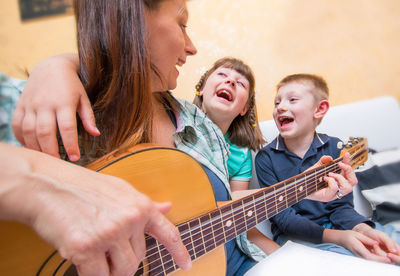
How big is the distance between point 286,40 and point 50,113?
590mm

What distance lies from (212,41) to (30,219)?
0.53 metres

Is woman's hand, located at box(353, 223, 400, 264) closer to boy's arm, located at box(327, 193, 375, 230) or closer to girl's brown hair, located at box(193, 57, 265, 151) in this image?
boy's arm, located at box(327, 193, 375, 230)

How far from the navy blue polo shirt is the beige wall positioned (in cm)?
11

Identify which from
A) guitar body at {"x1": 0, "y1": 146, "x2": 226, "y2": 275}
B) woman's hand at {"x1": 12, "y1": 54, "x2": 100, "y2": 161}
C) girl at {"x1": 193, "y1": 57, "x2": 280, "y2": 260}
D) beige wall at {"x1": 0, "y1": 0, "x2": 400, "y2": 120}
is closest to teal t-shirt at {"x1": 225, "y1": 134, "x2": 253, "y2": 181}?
girl at {"x1": 193, "y1": 57, "x2": 280, "y2": 260}

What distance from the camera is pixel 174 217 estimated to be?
354 mm

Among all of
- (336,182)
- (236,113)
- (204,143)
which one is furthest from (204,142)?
(336,182)

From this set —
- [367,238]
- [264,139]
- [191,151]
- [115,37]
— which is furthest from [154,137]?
[367,238]

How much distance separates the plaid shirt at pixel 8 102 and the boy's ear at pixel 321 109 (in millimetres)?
602

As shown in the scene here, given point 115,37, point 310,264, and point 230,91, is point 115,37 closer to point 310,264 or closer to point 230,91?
point 230,91

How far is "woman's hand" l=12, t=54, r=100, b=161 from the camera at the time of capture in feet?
0.95

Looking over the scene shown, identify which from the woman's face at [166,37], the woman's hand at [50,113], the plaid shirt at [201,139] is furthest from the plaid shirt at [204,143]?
Result: the woman's hand at [50,113]

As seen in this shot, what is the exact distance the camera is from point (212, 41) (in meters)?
0.59

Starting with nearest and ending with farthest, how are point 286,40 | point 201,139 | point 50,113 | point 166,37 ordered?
point 50,113
point 166,37
point 201,139
point 286,40

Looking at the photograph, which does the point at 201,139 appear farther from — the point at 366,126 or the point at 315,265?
the point at 366,126
